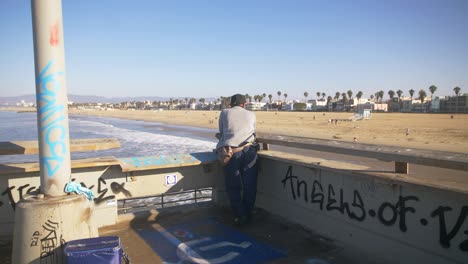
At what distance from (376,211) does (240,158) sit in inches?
76.6

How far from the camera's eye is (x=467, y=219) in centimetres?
312

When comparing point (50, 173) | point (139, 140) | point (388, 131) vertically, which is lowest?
point (388, 131)

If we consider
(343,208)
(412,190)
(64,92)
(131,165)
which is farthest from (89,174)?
(412,190)

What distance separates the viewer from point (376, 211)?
156 inches

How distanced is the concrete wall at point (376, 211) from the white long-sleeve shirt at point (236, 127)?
0.62 metres

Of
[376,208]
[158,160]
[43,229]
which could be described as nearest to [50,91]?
[43,229]

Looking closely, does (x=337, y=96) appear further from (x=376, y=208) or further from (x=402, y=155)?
(x=402, y=155)

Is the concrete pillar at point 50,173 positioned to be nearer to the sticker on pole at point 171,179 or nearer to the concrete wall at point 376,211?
the sticker on pole at point 171,179

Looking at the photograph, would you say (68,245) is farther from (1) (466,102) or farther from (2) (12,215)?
(1) (466,102)

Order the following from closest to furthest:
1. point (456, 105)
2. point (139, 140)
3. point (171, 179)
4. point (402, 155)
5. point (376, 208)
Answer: point (402, 155), point (376, 208), point (171, 179), point (139, 140), point (456, 105)

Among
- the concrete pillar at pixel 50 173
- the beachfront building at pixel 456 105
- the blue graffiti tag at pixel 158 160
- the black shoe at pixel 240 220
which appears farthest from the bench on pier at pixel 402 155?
the beachfront building at pixel 456 105

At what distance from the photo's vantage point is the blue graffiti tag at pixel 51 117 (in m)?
3.45

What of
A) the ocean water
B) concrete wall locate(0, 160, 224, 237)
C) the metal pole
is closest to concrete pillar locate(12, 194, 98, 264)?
the metal pole

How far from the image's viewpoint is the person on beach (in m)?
5.14
